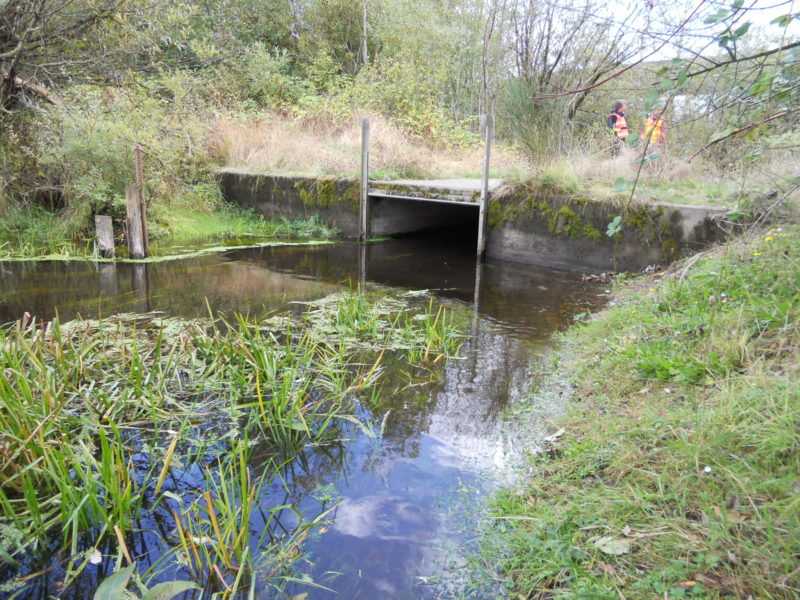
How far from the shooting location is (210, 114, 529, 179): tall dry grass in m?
10.6

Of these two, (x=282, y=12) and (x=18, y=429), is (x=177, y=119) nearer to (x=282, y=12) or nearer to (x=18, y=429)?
(x=282, y=12)

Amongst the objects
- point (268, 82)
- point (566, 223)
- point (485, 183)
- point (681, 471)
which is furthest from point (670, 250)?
point (268, 82)

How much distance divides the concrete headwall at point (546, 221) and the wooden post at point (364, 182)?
22cm

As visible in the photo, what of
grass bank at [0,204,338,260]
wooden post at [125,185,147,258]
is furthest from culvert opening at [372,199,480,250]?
wooden post at [125,185,147,258]

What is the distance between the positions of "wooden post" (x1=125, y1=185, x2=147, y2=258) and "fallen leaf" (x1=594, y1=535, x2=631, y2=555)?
7317 mm

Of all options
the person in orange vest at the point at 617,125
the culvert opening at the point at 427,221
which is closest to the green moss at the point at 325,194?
the culvert opening at the point at 427,221

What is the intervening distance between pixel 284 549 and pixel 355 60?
16974 mm

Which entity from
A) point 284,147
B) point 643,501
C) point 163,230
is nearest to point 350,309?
point 643,501

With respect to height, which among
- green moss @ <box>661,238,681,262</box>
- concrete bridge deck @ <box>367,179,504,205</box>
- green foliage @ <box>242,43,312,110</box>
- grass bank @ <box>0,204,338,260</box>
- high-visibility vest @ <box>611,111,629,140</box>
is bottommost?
grass bank @ <box>0,204,338,260</box>

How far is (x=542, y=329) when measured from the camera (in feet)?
17.3

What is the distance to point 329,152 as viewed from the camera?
36.4 ft

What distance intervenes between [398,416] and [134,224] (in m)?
5.79

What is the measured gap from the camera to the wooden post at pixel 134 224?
7.62 m

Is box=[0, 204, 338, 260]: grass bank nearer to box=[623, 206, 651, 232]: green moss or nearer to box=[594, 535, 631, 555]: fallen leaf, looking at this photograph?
box=[623, 206, 651, 232]: green moss
